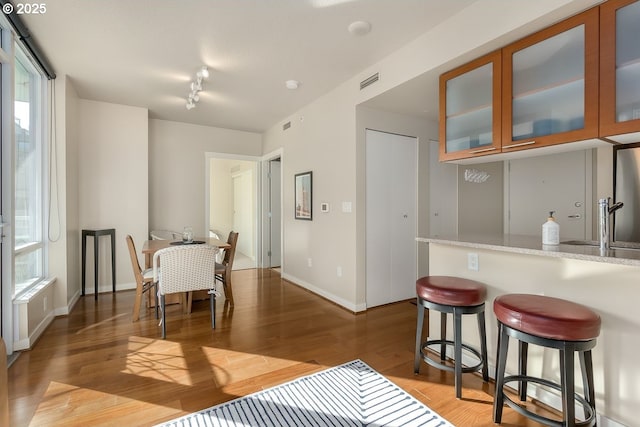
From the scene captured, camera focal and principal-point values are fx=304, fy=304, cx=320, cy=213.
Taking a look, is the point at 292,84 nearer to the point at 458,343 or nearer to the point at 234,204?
the point at 458,343

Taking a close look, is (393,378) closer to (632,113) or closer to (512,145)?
(512,145)

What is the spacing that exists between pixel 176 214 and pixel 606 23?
533 cm

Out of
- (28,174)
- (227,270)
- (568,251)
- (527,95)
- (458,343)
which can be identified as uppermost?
(527,95)

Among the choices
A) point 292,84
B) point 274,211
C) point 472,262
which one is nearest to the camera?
point 472,262

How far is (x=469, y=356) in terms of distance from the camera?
228 centimetres

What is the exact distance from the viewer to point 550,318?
1416mm

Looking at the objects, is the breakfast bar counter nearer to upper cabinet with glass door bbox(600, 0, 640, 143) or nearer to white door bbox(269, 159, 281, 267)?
upper cabinet with glass door bbox(600, 0, 640, 143)

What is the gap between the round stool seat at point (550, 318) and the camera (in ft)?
4.53

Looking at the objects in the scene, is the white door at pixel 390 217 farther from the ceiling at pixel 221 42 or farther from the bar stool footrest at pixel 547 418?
the bar stool footrest at pixel 547 418

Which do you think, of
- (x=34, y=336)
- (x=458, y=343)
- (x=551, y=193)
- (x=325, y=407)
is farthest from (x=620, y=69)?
(x=34, y=336)

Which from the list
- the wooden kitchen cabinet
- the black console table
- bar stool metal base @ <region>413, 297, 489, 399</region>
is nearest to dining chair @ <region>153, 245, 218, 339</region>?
the black console table

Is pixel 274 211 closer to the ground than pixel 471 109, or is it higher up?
closer to the ground

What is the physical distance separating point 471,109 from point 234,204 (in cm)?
653

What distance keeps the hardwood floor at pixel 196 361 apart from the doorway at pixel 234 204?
3.04 m
